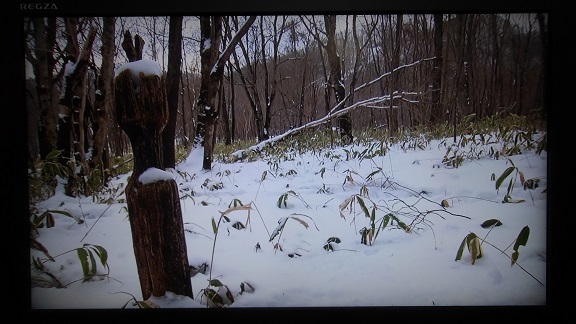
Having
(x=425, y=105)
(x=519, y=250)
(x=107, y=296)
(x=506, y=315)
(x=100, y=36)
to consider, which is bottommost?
(x=506, y=315)

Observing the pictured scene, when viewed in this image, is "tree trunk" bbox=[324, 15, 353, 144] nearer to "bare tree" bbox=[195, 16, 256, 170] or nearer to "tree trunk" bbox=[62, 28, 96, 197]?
"bare tree" bbox=[195, 16, 256, 170]

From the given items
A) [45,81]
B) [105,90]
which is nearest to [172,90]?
[105,90]

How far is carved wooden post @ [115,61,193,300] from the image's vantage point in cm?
154

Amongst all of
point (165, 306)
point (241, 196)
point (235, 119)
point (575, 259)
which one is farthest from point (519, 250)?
point (165, 306)

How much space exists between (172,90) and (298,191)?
76 centimetres

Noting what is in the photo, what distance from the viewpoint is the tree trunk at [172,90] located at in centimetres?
174

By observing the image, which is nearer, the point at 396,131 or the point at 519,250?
the point at 519,250

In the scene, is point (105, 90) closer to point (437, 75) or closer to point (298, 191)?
point (298, 191)

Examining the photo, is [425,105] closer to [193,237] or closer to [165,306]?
[193,237]

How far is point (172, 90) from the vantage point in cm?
178

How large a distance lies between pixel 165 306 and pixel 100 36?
127 cm

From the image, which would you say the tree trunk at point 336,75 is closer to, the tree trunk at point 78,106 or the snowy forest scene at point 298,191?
the snowy forest scene at point 298,191

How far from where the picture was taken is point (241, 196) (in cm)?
179

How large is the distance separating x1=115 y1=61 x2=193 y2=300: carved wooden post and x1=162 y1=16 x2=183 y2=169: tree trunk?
0.12 metres
